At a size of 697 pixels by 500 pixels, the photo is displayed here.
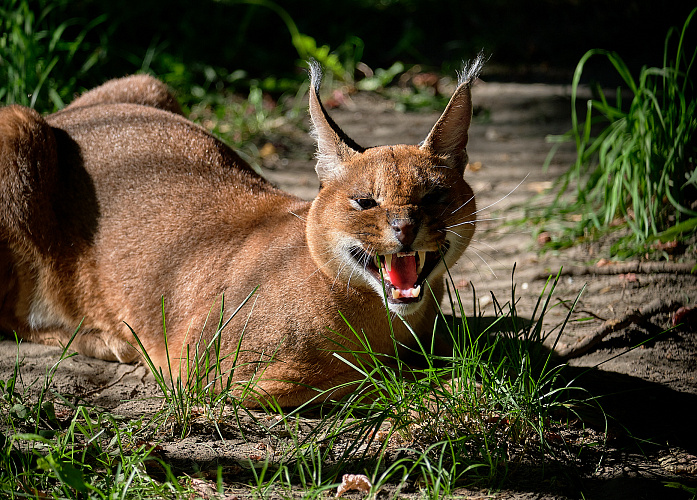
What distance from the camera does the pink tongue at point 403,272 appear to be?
3105 millimetres

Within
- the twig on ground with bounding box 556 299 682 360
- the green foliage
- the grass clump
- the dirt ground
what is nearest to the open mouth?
the dirt ground

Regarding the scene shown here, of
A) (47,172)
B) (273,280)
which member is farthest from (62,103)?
(273,280)

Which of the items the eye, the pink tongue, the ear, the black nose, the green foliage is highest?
the green foliage

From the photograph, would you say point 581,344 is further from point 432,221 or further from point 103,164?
point 103,164

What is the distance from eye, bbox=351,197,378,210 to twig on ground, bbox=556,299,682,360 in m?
1.27

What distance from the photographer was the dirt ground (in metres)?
2.86

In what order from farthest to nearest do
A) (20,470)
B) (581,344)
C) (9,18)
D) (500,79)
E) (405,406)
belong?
(500,79), (9,18), (581,344), (405,406), (20,470)

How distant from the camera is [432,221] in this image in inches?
119

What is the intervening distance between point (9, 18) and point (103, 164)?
8.66ft

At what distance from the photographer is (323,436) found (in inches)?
121

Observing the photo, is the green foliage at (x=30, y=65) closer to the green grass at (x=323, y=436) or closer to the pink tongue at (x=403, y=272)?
the green grass at (x=323, y=436)

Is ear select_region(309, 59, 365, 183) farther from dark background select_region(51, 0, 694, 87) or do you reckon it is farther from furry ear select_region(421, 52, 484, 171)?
dark background select_region(51, 0, 694, 87)

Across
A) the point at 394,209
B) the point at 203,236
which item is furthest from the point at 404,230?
the point at 203,236

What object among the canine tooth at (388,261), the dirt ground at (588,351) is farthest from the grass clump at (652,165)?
the canine tooth at (388,261)
